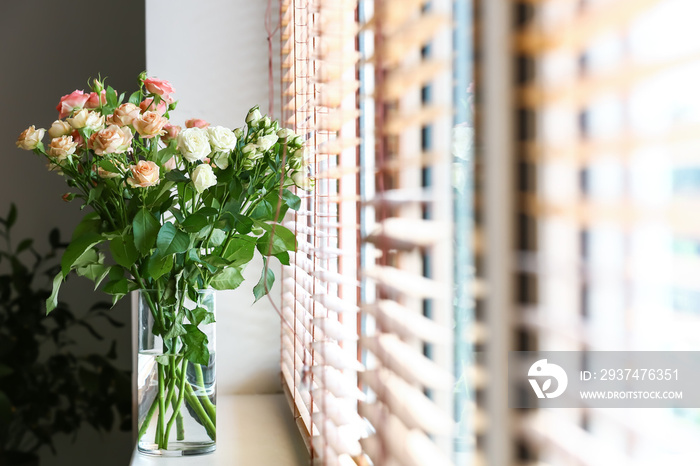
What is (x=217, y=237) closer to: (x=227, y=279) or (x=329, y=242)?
(x=227, y=279)

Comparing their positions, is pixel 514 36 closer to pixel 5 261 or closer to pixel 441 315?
pixel 441 315

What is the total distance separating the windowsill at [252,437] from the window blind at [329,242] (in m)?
0.08

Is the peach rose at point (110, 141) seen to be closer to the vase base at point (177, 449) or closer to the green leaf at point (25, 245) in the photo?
the vase base at point (177, 449)

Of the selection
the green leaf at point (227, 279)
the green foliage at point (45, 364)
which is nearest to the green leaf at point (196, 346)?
the green leaf at point (227, 279)

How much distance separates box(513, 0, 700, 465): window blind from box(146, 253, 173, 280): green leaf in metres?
0.90

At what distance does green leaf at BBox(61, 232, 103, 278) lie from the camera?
120 cm

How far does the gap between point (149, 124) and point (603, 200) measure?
2.95ft

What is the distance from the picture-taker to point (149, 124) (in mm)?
1090

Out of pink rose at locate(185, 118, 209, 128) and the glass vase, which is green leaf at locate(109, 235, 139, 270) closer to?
the glass vase

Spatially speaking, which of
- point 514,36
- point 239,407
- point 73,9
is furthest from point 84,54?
point 514,36

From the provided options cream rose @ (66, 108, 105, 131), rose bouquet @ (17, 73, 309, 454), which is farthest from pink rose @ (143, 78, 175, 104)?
cream rose @ (66, 108, 105, 131)

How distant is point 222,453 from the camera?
1309 mm

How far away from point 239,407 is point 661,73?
1.50 meters

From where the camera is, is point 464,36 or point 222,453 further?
point 222,453
